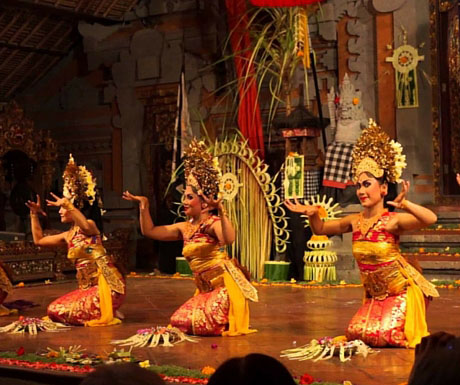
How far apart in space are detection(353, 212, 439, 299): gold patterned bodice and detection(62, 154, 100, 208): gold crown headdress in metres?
2.41

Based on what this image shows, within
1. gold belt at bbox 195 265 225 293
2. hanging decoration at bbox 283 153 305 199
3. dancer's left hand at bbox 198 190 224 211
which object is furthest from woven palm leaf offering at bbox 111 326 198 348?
hanging decoration at bbox 283 153 305 199

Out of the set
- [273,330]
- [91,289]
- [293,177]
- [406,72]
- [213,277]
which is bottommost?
[273,330]

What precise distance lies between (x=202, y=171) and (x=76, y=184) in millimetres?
1249

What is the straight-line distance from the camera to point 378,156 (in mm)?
5180

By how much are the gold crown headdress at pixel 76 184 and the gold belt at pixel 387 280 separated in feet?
8.10

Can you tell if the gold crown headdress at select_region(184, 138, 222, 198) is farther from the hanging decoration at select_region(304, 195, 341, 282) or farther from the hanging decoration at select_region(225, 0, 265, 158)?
the hanging decoration at select_region(225, 0, 265, 158)

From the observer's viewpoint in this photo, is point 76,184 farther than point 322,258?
No

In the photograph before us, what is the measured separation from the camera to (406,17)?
388 inches

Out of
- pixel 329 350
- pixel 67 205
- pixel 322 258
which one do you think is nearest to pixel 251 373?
pixel 329 350

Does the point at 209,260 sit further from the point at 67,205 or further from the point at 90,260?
the point at 67,205

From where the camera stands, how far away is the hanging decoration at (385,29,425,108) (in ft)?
32.0

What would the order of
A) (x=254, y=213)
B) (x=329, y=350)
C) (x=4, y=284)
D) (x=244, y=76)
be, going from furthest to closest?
(x=244, y=76)
(x=254, y=213)
(x=4, y=284)
(x=329, y=350)

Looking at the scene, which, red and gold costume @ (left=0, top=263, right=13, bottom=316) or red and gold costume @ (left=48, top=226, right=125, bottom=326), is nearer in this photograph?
red and gold costume @ (left=48, top=226, right=125, bottom=326)

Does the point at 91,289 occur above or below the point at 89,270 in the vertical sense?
below
